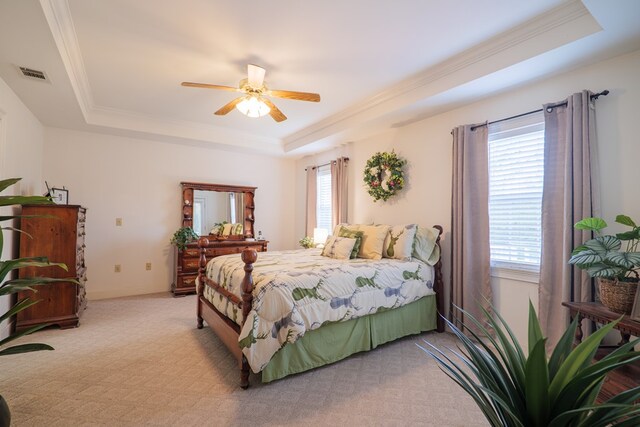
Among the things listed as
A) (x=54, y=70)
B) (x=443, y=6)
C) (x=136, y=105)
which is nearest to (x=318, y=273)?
(x=443, y=6)

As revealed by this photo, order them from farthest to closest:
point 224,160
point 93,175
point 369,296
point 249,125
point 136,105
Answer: point 224,160
point 249,125
point 93,175
point 136,105
point 369,296

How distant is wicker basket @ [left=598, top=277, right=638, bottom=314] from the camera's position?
6.23 ft

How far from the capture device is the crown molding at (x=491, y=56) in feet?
7.02

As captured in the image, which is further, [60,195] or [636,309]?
[60,195]

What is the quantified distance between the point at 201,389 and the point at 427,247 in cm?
256

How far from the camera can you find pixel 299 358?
236 cm

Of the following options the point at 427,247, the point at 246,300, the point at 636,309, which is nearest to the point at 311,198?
the point at 427,247

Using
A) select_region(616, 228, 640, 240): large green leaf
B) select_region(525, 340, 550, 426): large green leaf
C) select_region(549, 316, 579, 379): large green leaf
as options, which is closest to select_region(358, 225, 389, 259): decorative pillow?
select_region(616, 228, 640, 240): large green leaf

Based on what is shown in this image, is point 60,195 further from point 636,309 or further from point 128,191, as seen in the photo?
point 636,309

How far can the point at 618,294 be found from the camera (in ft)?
6.38

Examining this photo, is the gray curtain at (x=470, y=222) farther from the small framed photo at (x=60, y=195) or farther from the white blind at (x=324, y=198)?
the small framed photo at (x=60, y=195)

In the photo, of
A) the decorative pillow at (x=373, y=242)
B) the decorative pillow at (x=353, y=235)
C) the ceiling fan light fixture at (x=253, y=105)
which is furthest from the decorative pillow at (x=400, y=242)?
the ceiling fan light fixture at (x=253, y=105)

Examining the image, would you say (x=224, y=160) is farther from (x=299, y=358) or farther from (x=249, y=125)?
(x=299, y=358)

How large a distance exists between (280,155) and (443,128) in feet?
10.9
